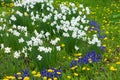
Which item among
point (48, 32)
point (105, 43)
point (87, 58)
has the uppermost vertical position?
point (48, 32)

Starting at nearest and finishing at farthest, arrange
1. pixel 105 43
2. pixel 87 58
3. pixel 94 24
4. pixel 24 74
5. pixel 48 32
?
pixel 24 74, pixel 87 58, pixel 105 43, pixel 48 32, pixel 94 24

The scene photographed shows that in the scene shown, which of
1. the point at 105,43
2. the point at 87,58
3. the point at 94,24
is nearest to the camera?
the point at 87,58

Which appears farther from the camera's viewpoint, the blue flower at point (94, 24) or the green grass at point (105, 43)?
the blue flower at point (94, 24)

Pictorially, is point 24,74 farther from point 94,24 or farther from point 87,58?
point 94,24

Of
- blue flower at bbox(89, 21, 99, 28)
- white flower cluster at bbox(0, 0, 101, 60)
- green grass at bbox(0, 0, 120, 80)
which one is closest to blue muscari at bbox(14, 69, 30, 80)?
green grass at bbox(0, 0, 120, 80)

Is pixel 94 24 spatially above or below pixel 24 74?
below

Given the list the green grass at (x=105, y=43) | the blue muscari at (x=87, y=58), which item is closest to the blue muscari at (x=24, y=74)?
the green grass at (x=105, y=43)

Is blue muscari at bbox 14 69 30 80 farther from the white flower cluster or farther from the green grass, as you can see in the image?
the white flower cluster

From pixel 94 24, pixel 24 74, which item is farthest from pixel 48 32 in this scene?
pixel 24 74

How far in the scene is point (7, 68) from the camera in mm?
6191

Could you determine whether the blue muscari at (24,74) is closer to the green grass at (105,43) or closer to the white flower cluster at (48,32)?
the green grass at (105,43)

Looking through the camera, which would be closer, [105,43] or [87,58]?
[87,58]

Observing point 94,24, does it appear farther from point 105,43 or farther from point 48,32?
point 48,32

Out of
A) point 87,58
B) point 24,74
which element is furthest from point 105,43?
point 24,74
